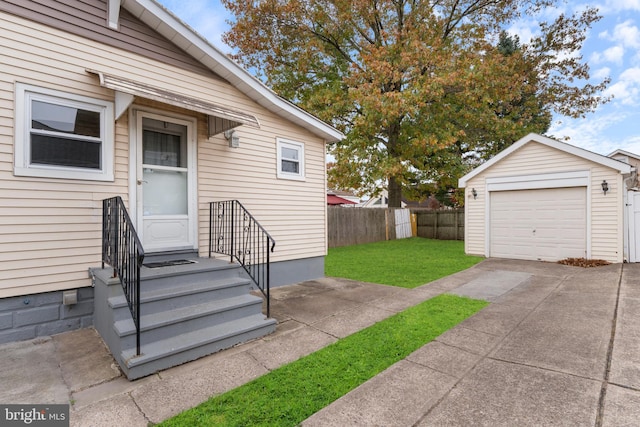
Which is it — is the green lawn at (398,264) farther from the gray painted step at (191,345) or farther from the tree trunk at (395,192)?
the tree trunk at (395,192)

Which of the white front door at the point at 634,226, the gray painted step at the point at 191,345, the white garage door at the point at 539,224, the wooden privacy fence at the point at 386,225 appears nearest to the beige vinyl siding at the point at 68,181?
the gray painted step at the point at 191,345

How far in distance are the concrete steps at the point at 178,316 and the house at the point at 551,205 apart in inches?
335

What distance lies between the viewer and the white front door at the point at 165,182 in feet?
14.6

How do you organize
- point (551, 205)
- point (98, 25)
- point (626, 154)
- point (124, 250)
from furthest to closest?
point (626, 154)
point (551, 205)
point (98, 25)
point (124, 250)

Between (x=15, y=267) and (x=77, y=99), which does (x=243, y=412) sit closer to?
(x=15, y=267)

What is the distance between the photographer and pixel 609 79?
1614cm

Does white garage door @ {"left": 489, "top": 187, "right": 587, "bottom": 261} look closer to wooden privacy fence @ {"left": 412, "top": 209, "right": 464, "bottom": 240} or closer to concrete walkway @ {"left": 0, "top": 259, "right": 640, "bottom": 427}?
concrete walkway @ {"left": 0, "top": 259, "right": 640, "bottom": 427}

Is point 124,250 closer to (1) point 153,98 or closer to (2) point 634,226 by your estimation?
(1) point 153,98

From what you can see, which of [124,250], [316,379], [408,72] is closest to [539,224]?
[408,72]

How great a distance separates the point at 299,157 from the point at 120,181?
3358mm

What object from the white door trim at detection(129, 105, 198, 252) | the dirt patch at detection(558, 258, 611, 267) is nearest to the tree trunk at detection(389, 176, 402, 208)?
the dirt patch at detection(558, 258, 611, 267)

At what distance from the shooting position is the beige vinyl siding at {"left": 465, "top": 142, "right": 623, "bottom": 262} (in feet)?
25.4

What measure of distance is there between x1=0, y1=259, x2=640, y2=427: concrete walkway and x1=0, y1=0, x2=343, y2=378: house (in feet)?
0.96

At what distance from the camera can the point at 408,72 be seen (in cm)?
1377
